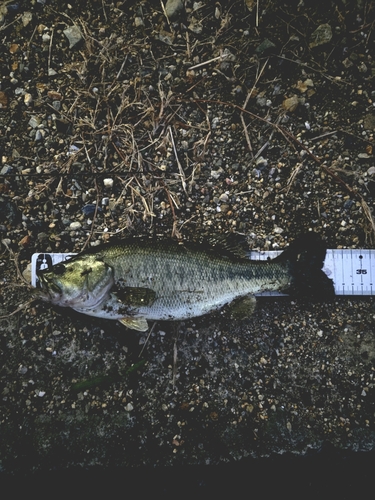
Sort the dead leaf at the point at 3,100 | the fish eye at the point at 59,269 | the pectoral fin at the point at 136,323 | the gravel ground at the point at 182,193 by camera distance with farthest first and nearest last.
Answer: the dead leaf at the point at 3,100 < the gravel ground at the point at 182,193 < the pectoral fin at the point at 136,323 < the fish eye at the point at 59,269

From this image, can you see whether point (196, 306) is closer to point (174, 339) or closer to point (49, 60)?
point (174, 339)

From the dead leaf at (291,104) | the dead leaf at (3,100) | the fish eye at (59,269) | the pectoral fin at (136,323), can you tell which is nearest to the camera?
the fish eye at (59,269)

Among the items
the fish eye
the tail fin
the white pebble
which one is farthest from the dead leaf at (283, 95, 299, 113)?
the fish eye

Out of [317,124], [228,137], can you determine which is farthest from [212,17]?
[317,124]

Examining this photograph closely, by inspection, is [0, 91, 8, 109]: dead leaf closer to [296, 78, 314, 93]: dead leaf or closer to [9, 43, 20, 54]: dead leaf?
[9, 43, 20, 54]: dead leaf

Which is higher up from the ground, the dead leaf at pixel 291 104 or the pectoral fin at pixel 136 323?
the dead leaf at pixel 291 104

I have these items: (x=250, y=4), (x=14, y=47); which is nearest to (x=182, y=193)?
(x=250, y=4)

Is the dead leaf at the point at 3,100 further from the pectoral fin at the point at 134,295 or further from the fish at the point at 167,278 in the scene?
the pectoral fin at the point at 134,295

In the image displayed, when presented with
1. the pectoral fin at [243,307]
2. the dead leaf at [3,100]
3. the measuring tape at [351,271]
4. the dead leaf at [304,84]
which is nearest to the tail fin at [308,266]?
the measuring tape at [351,271]
